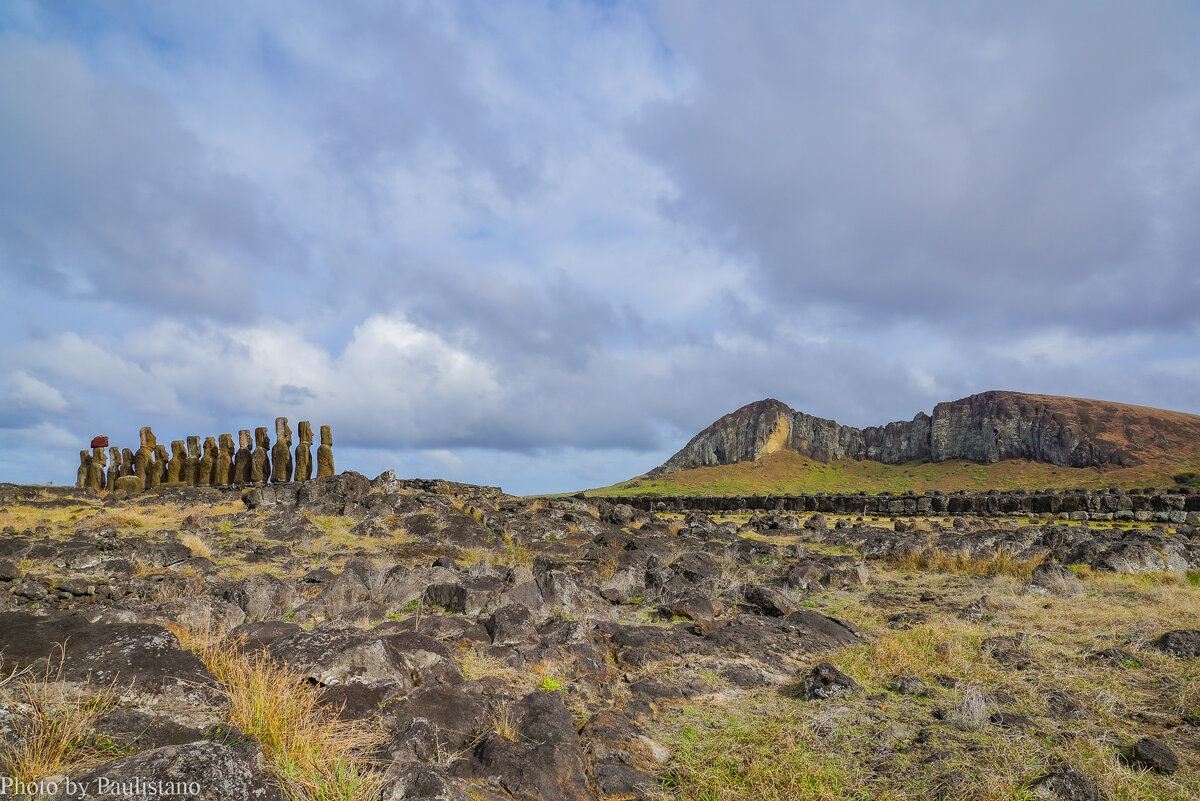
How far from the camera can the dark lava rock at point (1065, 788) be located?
526cm

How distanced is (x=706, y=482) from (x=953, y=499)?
41.9 m

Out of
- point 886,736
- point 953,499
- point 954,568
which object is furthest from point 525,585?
point 953,499

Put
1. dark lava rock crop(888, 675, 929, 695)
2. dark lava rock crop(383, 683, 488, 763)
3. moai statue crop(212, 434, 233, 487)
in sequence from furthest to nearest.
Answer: moai statue crop(212, 434, 233, 487)
dark lava rock crop(888, 675, 929, 695)
dark lava rock crop(383, 683, 488, 763)

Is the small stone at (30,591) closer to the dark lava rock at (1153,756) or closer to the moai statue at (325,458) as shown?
the dark lava rock at (1153,756)

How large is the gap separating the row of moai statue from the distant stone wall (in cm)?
1761

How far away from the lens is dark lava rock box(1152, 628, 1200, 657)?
922 cm

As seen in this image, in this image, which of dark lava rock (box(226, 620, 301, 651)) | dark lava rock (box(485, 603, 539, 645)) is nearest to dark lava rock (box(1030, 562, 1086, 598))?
dark lava rock (box(485, 603, 539, 645))

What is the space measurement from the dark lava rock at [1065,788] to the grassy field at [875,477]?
66550 mm

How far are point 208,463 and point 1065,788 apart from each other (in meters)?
42.4

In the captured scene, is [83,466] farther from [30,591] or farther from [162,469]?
[30,591]

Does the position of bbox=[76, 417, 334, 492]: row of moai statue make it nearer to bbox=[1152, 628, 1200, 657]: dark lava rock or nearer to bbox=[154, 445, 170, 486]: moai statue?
bbox=[154, 445, 170, 486]: moai statue

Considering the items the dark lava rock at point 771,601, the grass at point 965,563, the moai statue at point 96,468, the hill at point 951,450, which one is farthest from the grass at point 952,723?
the hill at point 951,450

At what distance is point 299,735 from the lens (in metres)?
4.67

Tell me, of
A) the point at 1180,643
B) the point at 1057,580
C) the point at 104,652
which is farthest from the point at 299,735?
the point at 1057,580
